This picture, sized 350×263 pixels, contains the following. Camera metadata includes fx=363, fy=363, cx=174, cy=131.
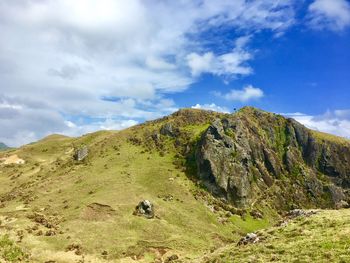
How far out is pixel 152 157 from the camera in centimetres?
10975

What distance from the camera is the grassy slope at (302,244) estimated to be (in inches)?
1161

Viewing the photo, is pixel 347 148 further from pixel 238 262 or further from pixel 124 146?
pixel 238 262

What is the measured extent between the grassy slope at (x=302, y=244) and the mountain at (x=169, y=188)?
77 centimetres

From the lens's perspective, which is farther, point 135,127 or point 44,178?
point 135,127

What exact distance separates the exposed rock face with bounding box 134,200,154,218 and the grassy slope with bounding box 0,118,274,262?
5.51 ft

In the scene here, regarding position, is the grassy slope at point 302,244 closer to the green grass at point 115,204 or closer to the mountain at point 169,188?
the mountain at point 169,188

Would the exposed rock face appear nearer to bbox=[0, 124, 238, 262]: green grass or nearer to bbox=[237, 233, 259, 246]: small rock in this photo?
bbox=[0, 124, 238, 262]: green grass

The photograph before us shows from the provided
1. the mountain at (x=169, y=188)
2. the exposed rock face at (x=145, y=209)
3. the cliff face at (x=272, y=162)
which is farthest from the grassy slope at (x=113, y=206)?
the cliff face at (x=272, y=162)

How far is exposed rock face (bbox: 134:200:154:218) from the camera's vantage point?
7450 centimetres

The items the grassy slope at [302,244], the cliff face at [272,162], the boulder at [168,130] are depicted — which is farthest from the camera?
the boulder at [168,130]

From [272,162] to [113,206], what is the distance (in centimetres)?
6007

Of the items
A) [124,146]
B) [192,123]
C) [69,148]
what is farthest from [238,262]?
[69,148]

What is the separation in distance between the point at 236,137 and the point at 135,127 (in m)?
43.0

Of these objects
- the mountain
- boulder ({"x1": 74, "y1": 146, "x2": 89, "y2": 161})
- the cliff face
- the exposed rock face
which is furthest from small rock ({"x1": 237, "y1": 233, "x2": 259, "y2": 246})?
boulder ({"x1": 74, "y1": 146, "x2": 89, "y2": 161})
